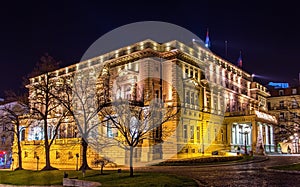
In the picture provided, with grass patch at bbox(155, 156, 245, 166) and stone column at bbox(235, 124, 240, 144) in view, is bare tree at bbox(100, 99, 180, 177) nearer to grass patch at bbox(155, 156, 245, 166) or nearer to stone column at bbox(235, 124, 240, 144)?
grass patch at bbox(155, 156, 245, 166)

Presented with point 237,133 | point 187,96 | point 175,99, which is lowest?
point 237,133

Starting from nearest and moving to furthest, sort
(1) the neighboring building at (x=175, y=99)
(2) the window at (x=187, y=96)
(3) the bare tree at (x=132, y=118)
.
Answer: (3) the bare tree at (x=132, y=118) < (1) the neighboring building at (x=175, y=99) < (2) the window at (x=187, y=96)

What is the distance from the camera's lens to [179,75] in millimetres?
55906

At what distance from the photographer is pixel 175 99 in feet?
178

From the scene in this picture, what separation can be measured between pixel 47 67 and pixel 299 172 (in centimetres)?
2876

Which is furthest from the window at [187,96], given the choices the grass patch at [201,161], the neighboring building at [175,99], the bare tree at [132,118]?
the grass patch at [201,161]

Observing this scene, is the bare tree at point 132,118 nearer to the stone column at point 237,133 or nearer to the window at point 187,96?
the window at point 187,96

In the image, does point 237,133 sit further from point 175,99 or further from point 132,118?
point 132,118

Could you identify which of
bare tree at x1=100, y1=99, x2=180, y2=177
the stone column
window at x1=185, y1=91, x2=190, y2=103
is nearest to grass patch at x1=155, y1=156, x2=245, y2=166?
bare tree at x1=100, y1=99, x2=180, y2=177

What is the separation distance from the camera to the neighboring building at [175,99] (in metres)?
51.1

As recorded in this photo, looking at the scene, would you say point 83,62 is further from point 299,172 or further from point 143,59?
point 299,172

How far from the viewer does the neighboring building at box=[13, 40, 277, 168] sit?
5112 centimetres

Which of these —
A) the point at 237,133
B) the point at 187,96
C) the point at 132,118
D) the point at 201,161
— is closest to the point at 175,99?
the point at 187,96

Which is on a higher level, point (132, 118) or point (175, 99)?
point (175, 99)
